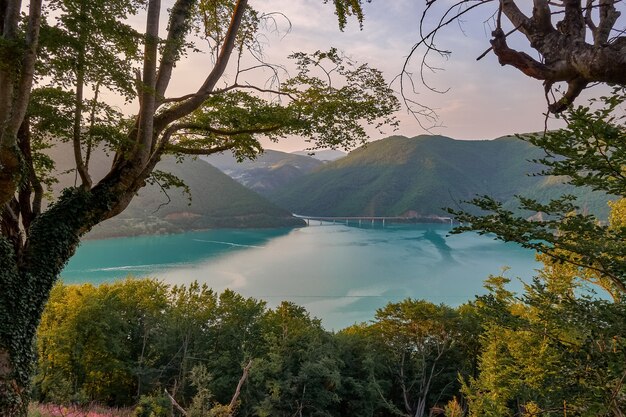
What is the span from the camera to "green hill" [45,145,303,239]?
82.0 metres

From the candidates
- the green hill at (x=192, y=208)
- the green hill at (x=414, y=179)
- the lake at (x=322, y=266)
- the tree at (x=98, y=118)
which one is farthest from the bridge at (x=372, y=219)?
the tree at (x=98, y=118)

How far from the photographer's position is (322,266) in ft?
171

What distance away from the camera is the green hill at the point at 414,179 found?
5002 inches

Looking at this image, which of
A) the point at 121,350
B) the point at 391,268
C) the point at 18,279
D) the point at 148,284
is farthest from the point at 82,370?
the point at 391,268

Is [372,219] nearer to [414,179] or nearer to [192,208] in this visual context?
[414,179]

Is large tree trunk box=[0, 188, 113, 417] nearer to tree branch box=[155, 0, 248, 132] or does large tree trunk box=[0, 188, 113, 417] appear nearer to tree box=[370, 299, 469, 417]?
tree branch box=[155, 0, 248, 132]

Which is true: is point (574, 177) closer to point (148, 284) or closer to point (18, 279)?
point (18, 279)

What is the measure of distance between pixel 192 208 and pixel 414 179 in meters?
84.3

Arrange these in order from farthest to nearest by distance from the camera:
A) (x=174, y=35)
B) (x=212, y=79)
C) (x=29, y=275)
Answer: (x=212, y=79) < (x=174, y=35) < (x=29, y=275)

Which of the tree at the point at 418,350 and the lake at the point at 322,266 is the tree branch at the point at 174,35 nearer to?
the tree at the point at 418,350

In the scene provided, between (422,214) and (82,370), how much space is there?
110 meters

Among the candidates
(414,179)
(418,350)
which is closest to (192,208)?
(414,179)

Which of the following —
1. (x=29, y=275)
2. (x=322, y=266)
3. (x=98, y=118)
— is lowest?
(x=322, y=266)

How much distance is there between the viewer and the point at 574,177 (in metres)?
3.01
